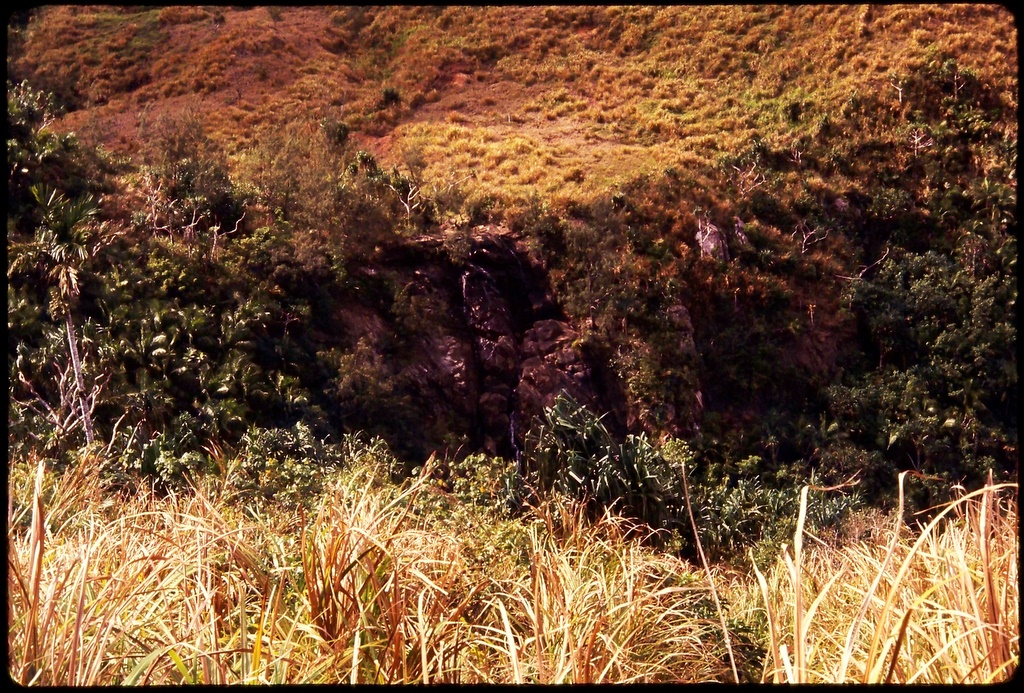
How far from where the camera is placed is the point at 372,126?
76.5 ft

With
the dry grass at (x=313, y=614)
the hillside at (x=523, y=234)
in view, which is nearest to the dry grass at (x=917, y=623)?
the dry grass at (x=313, y=614)

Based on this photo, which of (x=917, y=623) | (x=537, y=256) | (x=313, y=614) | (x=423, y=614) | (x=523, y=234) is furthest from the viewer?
(x=523, y=234)

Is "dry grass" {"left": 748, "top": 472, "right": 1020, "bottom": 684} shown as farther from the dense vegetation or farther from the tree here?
the tree

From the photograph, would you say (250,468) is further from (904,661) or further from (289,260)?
(289,260)

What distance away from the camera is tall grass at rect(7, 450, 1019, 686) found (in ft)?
7.27

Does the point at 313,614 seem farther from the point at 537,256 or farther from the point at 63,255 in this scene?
the point at 537,256

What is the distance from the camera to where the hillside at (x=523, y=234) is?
40.0ft

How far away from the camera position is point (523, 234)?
1809 centimetres

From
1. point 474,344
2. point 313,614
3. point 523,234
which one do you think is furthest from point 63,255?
point 523,234

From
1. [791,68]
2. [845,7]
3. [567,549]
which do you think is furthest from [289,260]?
[845,7]

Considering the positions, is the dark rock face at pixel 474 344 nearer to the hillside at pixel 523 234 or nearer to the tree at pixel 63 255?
the hillside at pixel 523 234

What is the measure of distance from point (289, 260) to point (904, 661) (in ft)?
45.8

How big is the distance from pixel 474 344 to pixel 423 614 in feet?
42.6

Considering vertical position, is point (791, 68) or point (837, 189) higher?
point (791, 68)
